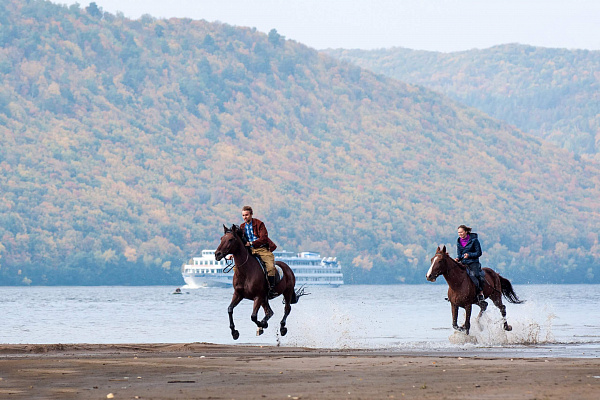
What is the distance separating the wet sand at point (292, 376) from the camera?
1381 centimetres

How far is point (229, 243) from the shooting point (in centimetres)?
2419

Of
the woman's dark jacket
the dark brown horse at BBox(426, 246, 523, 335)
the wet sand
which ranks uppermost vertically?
the woman's dark jacket

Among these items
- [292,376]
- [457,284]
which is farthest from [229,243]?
[292,376]

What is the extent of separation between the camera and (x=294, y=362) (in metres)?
18.7

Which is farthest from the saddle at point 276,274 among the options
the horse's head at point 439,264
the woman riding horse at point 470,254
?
the woman riding horse at point 470,254

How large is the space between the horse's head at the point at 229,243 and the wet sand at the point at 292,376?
116 inches

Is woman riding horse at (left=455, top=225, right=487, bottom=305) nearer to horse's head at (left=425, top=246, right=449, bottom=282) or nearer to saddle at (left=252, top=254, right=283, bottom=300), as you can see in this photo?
horse's head at (left=425, top=246, right=449, bottom=282)

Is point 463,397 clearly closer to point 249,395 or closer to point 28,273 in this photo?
point 249,395

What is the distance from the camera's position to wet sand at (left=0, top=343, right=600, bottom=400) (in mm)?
13812

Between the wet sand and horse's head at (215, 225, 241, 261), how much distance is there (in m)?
2.95

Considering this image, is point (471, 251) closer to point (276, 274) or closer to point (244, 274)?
point (276, 274)

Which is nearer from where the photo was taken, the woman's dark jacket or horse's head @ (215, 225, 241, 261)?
horse's head @ (215, 225, 241, 261)

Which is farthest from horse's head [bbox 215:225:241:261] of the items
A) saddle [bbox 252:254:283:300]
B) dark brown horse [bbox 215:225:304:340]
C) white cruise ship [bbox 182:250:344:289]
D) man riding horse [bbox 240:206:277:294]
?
white cruise ship [bbox 182:250:344:289]

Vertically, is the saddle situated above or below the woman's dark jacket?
below
